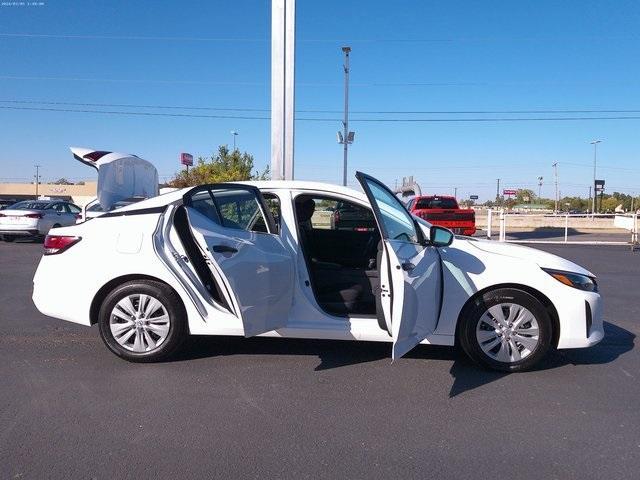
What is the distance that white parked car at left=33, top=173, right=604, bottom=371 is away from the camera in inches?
181

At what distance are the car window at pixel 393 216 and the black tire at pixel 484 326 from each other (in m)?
0.82

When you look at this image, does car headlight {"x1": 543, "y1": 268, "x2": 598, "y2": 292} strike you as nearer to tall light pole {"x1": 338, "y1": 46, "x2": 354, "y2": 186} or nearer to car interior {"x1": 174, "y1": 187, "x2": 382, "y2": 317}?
car interior {"x1": 174, "y1": 187, "x2": 382, "y2": 317}

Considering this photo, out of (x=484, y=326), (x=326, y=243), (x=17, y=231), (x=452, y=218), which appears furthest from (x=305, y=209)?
(x=17, y=231)

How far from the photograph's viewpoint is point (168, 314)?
15.9 feet

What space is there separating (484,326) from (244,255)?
6.94ft

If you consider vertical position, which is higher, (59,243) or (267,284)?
(59,243)

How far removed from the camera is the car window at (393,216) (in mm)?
4457

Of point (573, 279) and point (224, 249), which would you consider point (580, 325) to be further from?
point (224, 249)

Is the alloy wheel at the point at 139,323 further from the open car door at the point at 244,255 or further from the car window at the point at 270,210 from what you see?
the car window at the point at 270,210

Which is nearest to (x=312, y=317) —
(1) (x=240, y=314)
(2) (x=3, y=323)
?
(1) (x=240, y=314)

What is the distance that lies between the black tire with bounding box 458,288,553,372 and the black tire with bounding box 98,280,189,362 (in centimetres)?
241

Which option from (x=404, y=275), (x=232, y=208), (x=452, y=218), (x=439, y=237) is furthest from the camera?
(x=452, y=218)

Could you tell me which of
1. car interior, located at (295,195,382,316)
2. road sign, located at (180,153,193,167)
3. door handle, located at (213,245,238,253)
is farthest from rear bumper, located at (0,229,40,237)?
road sign, located at (180,153,193,167)

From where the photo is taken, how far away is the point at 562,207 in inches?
Result: 3529
